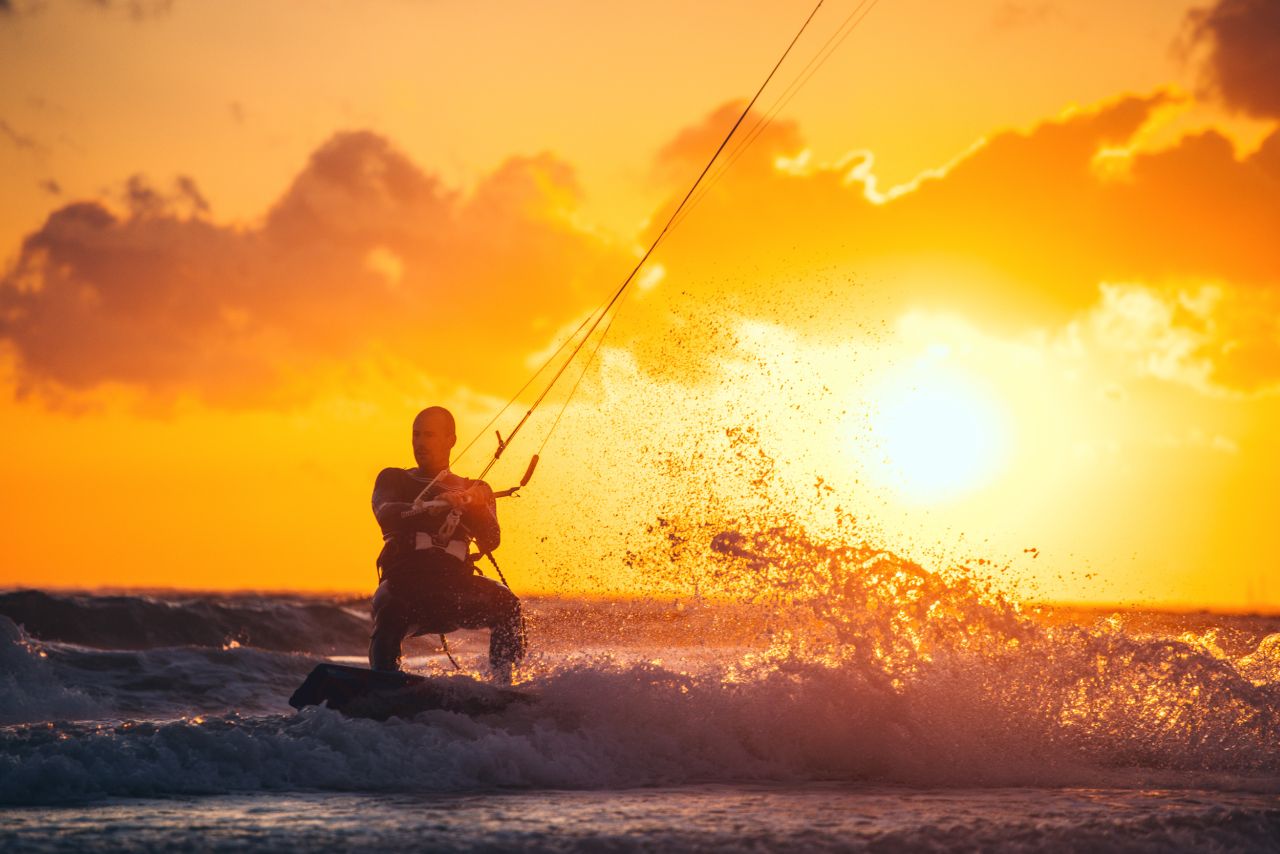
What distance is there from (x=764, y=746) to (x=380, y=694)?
299 cm

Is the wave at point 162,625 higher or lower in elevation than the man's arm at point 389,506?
lower

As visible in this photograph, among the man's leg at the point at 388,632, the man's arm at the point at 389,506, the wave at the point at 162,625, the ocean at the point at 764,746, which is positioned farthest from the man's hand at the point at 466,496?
the wave at the point at 162,625

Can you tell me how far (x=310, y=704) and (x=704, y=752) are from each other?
298cm

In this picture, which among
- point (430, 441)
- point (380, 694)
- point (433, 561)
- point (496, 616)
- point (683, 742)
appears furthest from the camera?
point (430, 441)

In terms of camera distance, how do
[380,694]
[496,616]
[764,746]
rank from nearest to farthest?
[380,694] < [764,746] < [496,616]

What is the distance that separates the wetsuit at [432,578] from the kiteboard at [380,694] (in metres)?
0.50

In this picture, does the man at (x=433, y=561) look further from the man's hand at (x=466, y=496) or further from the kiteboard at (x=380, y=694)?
the kiteboard at (x=380, y=694)

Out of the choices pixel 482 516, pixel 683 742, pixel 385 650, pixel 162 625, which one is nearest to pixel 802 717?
pixel 683 742

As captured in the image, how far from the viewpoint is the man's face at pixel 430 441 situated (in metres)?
9.85

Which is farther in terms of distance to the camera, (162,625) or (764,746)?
(162,625)

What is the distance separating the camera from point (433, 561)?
31.4ft

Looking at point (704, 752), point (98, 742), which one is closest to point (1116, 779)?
point (704, 752)

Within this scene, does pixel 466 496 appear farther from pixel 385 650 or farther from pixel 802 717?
pixel 802 717

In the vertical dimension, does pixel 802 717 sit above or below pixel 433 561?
below
